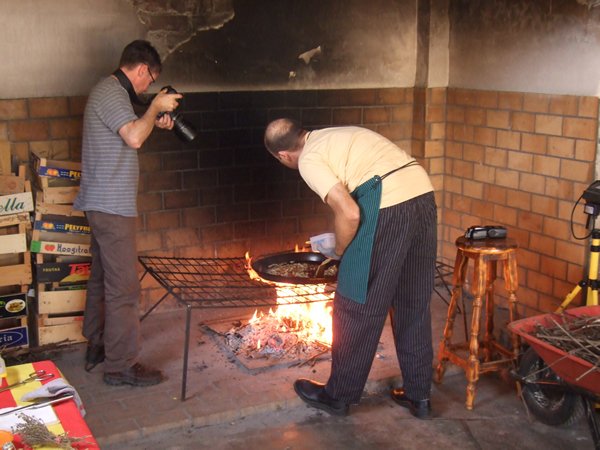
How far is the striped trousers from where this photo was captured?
4.06 metres

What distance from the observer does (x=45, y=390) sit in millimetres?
2631

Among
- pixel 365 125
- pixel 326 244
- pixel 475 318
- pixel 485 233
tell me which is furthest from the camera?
pixel 365 125

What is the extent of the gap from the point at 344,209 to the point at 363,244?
0.26 metres

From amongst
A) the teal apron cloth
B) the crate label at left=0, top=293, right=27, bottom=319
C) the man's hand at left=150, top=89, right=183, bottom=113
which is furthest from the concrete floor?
the man's hand at left=150, top=89, right=183, bottom=113

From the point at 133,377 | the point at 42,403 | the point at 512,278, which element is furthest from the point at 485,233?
the point at 42,403

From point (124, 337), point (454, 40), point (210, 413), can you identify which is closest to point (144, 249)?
point (124, 337)

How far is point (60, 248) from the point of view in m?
5.09

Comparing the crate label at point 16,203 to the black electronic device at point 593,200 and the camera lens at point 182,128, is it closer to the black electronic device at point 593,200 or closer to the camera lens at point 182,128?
the camera lens at point 182,128

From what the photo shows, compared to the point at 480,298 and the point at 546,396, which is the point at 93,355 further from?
the point at 546,396

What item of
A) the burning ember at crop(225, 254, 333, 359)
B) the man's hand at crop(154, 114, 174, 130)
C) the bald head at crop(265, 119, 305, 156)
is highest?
the man's hand at crop(154, 114, 174, 130)

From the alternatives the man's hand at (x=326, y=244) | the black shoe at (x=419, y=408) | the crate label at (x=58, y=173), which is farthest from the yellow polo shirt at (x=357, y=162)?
the crate label at (x=58, y=173)

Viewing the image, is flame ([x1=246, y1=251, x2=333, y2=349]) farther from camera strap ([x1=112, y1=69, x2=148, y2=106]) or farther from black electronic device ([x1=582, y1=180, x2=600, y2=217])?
black electronic device ([x1=582, y1=180, x2=600, y2=217])

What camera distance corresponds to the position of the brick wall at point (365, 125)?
5277mm

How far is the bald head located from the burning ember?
1.13 metres
